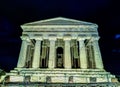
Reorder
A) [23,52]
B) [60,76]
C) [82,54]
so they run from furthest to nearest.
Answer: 1. [23,52]
2. [82,54]
3. [60,76]

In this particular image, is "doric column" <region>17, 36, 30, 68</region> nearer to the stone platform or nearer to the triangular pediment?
the stone platform

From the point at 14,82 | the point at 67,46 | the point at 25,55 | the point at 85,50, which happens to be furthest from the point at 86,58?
the point at 14,82

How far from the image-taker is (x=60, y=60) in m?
28.4

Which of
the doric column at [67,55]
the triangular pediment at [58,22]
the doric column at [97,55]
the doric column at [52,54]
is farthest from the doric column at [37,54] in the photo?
the doric column at [97,55]

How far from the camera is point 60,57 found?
28.9m

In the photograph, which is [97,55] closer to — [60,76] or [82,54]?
[82,54]

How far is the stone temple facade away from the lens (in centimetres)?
2398

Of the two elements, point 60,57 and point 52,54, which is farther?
point 60,57

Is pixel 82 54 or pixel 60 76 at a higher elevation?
pixel 82 54

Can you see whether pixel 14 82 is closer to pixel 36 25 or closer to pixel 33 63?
pixel 33 63

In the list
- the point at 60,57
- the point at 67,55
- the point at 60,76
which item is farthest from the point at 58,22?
the point at 60,76

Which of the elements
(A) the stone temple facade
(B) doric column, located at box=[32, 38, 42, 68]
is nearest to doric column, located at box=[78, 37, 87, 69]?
(A) the stone temple facade

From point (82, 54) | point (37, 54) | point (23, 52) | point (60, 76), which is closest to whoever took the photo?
point (60, 76)

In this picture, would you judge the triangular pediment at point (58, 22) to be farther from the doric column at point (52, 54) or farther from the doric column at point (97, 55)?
the doric column at point (97, 55)
